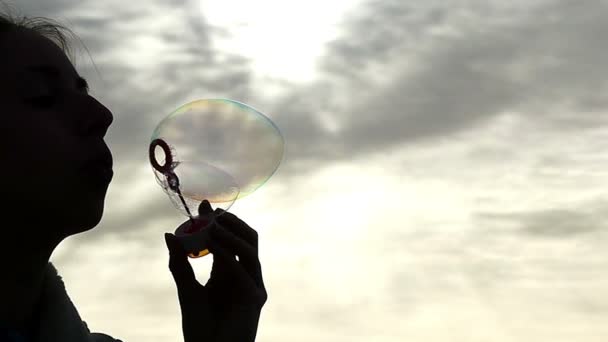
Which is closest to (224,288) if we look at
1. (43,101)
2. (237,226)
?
(237,226)

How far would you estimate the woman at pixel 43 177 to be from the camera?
2.55 metres

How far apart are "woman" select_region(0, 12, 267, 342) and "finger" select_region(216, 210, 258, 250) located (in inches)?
3.6

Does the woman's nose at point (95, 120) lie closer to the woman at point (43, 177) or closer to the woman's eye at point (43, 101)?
the woman at point (43, 177)

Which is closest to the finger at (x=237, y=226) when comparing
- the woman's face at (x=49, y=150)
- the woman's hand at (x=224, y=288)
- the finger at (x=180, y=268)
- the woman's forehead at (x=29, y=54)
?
the woman's hand at (x=224, y=288)

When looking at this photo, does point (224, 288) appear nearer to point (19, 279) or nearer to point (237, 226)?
point (237, 226)

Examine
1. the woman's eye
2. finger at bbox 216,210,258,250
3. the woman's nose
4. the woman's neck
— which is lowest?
→ the woman's neck

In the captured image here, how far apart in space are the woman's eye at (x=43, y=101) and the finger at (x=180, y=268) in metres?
0.75

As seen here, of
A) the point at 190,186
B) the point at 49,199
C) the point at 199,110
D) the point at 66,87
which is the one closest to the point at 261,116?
the point at 199,110

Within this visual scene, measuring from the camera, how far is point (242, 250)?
3.18m

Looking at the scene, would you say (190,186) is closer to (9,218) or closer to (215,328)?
(215,328)

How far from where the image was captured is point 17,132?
8.46 ft

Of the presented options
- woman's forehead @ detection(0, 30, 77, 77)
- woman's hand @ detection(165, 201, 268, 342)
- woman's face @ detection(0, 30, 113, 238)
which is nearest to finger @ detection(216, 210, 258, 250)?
woman's hand @ detection(165, 201, 268, 342)

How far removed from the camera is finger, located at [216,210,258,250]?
3.22 meters

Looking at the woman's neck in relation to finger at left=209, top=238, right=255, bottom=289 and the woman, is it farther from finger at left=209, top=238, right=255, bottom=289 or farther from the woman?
finger at left=209, top=238, right=255, bottom=289
